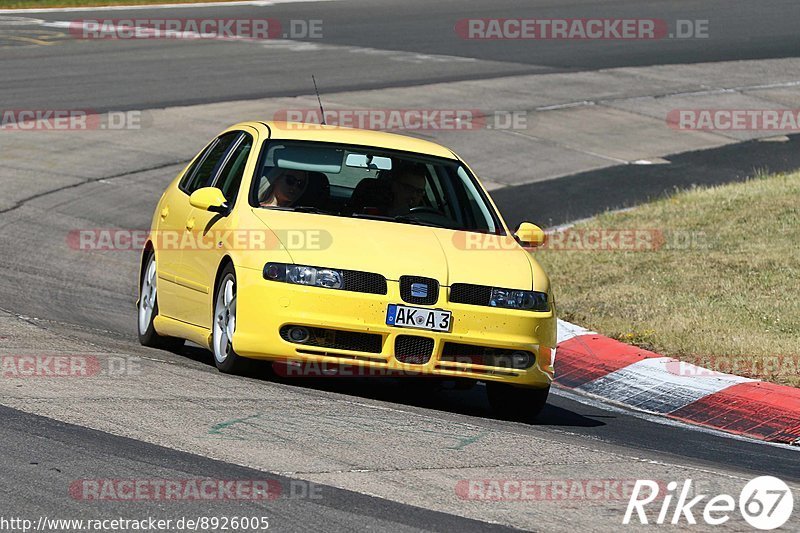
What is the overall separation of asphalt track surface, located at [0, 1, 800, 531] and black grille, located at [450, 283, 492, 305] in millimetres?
647

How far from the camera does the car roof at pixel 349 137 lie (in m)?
9.64

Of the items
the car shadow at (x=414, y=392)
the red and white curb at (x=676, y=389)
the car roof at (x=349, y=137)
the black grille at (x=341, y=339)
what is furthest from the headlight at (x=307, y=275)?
the red and white curb at (x=676, y=389)

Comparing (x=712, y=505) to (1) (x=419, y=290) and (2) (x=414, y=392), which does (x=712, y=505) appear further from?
(2) (x=414, y=392)

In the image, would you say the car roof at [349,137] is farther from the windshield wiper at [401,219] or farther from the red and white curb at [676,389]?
the red and white curb at [676,389]

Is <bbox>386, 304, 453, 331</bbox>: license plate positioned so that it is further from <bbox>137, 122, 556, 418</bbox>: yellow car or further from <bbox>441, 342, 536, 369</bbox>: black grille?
<bbox>441, 342, 536, 369</bbox>: black grille

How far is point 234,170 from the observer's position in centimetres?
962

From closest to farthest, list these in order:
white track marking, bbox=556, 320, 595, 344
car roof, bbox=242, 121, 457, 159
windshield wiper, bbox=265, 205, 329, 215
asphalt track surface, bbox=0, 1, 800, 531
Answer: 1. asphalt track surface, bbox=0, 1, 800, 531
2. windshield wiper, bbox=265, 205, 329, 215
3. car roof, bbox=242, 121, 457, 159
4. white track marking, bbox=556, 320, 595, 344

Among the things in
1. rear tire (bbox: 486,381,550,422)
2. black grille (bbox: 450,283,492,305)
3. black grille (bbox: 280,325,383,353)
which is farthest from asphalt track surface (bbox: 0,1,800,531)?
black grille (bbox: 450,283,492,305)

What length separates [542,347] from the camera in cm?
862

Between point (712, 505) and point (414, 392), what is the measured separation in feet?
11.5

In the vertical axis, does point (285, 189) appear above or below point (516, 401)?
above

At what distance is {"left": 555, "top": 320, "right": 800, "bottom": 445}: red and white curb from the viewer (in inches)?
363

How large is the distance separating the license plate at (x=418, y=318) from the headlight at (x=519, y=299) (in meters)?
0.31

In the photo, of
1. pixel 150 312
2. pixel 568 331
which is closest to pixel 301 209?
pixel 150 312
